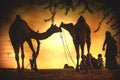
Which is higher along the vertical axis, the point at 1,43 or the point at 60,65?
the point at 1,43

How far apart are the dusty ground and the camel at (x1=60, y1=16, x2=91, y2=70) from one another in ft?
0.71

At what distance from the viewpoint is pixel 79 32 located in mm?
7789

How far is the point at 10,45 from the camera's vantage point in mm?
7723

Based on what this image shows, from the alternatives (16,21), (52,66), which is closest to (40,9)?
(16,21)

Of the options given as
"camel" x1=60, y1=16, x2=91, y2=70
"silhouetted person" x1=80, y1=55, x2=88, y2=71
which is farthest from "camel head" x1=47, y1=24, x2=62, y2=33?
"silhouetted person" x1=80, y1=55, x2=88, y2=71

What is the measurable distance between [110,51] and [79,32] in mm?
837

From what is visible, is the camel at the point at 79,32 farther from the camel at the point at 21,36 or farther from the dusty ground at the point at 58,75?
the camel at the point at 21,36

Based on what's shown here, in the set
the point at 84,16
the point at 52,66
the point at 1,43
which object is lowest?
the point at 52,66

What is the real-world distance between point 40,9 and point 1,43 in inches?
41.4

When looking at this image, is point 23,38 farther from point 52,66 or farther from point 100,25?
point 100,25

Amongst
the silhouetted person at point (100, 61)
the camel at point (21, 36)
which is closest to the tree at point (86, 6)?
the camel at point (21, 36)

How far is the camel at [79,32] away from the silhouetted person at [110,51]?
445 millimetres

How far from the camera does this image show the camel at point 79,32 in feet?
25.6

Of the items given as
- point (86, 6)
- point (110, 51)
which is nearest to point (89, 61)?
point (110, 51)
